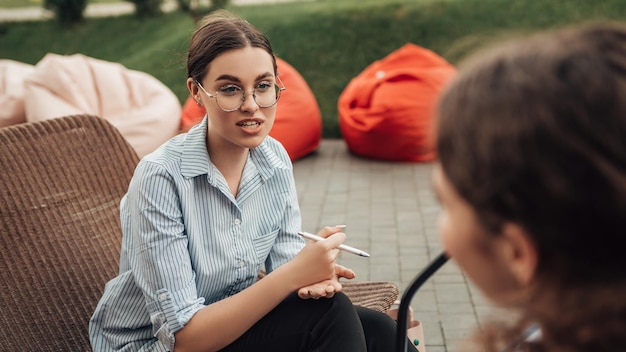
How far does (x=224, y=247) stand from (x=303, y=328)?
0.30 m

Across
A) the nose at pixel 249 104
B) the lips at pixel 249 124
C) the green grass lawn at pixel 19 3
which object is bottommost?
the green grass lawn at pixel 19 3

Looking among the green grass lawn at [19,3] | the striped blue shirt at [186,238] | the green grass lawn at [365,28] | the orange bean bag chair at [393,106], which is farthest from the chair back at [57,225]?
the green grass lawn at [19,3]

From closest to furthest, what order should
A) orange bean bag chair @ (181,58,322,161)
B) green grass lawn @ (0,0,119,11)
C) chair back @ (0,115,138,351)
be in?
chair back @ (0,115,138,351) → orange bean bag chair @ (181,58,322,161) → green grass lawn @ (0,0,119,11)

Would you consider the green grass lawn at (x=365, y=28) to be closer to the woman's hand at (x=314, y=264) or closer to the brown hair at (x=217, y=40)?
the brown hair at (x=217, y=40)

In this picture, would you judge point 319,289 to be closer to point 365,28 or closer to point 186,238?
point 186,238

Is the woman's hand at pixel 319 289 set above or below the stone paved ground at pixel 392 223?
above

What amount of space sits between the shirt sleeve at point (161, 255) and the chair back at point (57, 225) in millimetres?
602

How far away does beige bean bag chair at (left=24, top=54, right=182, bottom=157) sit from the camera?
5207 millimetres

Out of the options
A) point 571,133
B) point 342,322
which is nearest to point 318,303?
point 342,322

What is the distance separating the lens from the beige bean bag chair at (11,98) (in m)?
5.27

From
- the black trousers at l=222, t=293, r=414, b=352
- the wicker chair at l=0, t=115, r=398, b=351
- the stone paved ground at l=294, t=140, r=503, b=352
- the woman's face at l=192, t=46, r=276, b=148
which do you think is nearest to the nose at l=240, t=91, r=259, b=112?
the woman's face at l=192, t=46, r=276, b=148

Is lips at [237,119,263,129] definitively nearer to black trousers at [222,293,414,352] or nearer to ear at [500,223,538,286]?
black trousers at [222,293,414,352]

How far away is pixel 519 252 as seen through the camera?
1009 millimetres

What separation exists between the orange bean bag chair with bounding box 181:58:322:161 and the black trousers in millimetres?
3956
